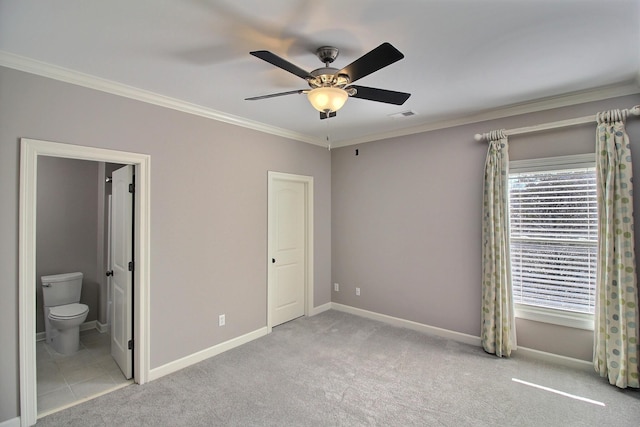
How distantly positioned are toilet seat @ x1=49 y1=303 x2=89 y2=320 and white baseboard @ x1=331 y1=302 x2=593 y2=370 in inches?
129

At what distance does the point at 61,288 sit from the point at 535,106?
18.7 feet

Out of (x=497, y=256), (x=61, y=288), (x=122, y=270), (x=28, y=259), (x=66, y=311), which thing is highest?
(x=28, y=259)

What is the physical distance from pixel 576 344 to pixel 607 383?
36 centimetres

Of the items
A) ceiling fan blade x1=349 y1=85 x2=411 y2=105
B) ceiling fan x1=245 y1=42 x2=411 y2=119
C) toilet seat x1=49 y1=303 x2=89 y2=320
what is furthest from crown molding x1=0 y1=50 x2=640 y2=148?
toilet seat x1=49 y1=303 x2=89 y2=320

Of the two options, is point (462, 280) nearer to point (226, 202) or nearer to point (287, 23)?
point (226, 202)

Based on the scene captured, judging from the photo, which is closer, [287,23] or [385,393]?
[287,23]

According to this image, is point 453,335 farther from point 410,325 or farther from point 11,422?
point 11,422

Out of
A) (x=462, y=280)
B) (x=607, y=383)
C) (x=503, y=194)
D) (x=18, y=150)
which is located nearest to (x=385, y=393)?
(x=462, y=280)

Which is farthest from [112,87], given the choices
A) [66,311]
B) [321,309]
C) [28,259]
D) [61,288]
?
[321,309]

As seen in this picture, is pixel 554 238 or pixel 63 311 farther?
pixel 63 311

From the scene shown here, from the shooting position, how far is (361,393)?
2.57m

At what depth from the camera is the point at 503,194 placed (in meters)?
3.18

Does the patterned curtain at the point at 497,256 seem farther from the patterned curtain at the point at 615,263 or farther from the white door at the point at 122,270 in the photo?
the white door at the point at 122,270

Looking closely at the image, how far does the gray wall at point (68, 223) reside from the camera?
3.74 meters
